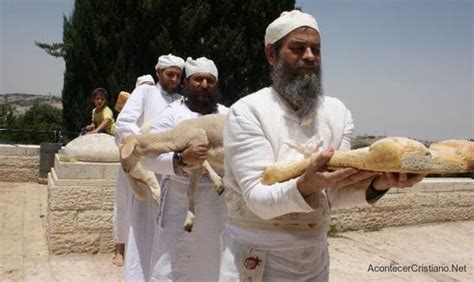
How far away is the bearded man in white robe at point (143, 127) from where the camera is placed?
4.39 meters

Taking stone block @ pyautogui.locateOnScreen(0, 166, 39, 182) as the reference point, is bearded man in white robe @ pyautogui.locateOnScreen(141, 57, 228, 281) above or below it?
above

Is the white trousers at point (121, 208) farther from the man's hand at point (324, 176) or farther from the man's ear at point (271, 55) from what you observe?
the man's hand at point (324, 176)

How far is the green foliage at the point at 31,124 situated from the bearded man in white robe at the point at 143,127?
10.2 meters

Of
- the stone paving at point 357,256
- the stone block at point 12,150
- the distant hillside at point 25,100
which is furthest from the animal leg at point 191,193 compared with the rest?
the distant hillside at point 25,100

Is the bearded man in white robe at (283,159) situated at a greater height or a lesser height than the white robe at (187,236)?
greater

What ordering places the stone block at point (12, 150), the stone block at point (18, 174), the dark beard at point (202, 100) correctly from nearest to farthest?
the dark beard at point (202, 100) → the stone block at point (12, 150) → the stone block at point (18, 174)

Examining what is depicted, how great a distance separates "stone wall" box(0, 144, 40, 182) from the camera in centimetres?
1217

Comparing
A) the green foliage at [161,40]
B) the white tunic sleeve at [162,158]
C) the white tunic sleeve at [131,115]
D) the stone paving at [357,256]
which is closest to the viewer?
the white tunic sleeve at [162,158]

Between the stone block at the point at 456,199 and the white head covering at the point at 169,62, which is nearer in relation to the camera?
the white head covering at the point at 169,62

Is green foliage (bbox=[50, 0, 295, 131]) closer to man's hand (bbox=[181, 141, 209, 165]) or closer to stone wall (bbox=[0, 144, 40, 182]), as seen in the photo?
stone wall (bbox=[0, 144, 40, 182])

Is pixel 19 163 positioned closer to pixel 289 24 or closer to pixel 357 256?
pixel 357 256

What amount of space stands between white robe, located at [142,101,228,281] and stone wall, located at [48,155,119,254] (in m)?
2.80

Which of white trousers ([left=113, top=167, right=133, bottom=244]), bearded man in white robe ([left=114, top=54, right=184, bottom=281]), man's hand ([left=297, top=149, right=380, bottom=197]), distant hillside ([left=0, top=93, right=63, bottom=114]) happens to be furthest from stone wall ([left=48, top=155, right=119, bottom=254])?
distant hillside ([left=0, top=93, right=63, bottom=114])

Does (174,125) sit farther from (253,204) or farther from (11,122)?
(11,122)
